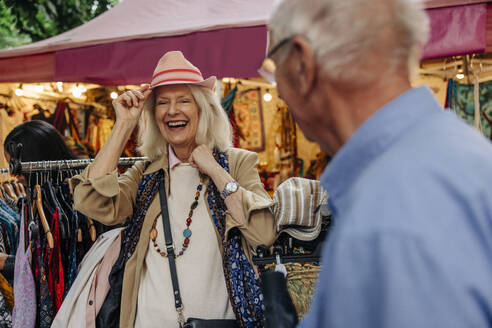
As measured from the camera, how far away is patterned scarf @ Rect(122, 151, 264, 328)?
182cm

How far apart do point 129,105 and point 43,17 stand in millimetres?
7842

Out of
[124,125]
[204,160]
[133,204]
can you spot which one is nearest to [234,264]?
[204,160]

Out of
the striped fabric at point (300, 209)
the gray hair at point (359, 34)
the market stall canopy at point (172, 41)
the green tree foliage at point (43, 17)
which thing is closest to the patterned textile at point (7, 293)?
the striped fabric at point (300, 209)

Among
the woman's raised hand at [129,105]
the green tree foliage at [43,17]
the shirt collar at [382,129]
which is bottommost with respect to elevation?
the shirt collar at [382,129]

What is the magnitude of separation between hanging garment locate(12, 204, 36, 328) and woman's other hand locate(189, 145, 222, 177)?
1.00 meters

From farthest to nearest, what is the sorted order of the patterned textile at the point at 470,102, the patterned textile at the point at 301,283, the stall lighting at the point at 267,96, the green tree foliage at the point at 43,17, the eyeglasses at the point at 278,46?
the green tree foliage at the point at 43,17 → the stall lighting at the point at 267,96 → the patterned textile at the point at 470,102 → the patterned textile at the point at 301,283 → the eyeglasses at the point at 278,46

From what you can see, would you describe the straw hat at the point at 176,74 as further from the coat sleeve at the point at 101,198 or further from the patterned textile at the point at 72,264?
the patterned textile at the point at 72,264

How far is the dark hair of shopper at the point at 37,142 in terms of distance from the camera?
2.59m

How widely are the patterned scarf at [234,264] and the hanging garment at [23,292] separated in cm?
58

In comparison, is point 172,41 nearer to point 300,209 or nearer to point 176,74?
point 176,74

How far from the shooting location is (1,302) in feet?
7.56

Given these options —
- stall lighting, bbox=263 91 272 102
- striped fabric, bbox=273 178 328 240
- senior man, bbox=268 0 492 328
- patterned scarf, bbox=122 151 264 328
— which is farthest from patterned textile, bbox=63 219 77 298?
stall lighting, bbox=263 91 272 102

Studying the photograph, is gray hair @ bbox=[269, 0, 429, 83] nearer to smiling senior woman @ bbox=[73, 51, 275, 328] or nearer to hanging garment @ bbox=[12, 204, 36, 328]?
smiling senior woman @ bbox=[73, 51, 275, 328]

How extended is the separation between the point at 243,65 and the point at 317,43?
2479 millimetres
